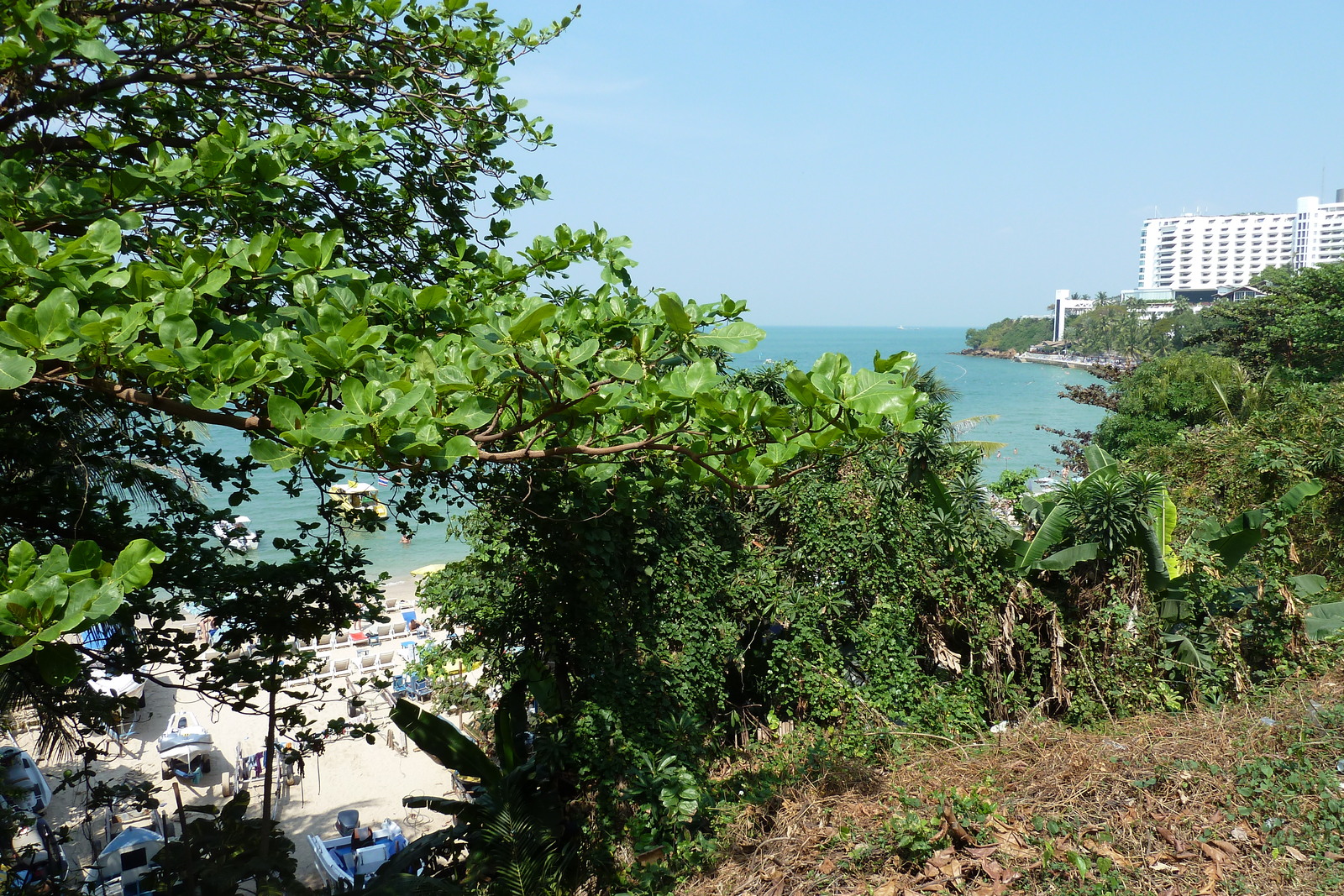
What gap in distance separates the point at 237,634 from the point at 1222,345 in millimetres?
30216

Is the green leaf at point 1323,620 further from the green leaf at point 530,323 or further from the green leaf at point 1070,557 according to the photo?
the green leaf at point 530,323

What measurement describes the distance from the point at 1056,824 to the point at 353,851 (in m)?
9.25

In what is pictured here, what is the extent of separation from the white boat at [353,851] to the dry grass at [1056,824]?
6.69 m

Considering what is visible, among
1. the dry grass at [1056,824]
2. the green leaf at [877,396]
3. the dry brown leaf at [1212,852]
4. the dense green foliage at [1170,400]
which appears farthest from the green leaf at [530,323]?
the dense green foliage at [1170,400]

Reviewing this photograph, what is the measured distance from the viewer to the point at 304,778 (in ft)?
44.8

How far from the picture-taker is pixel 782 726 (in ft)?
24.7

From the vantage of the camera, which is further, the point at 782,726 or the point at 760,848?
the point at 782,726

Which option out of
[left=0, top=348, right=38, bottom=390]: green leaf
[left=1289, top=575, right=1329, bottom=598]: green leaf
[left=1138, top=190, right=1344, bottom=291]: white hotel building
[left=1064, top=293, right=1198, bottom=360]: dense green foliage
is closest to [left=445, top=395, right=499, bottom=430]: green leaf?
[left=0, top=348, right=38, bottom=390]: green leaf

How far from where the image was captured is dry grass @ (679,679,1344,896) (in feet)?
11.4

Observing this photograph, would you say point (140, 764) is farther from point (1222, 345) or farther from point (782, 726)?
point (1222, 345)

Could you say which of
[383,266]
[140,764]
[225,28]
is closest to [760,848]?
[383,266]

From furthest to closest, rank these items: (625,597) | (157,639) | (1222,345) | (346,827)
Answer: (1222,345), (346,827), (625,597), (157,639)

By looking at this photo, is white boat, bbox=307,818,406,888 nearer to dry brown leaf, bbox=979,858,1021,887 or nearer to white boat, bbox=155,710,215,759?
white boat, bbox=155,710,215,759

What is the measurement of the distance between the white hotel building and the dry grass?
169 metres
